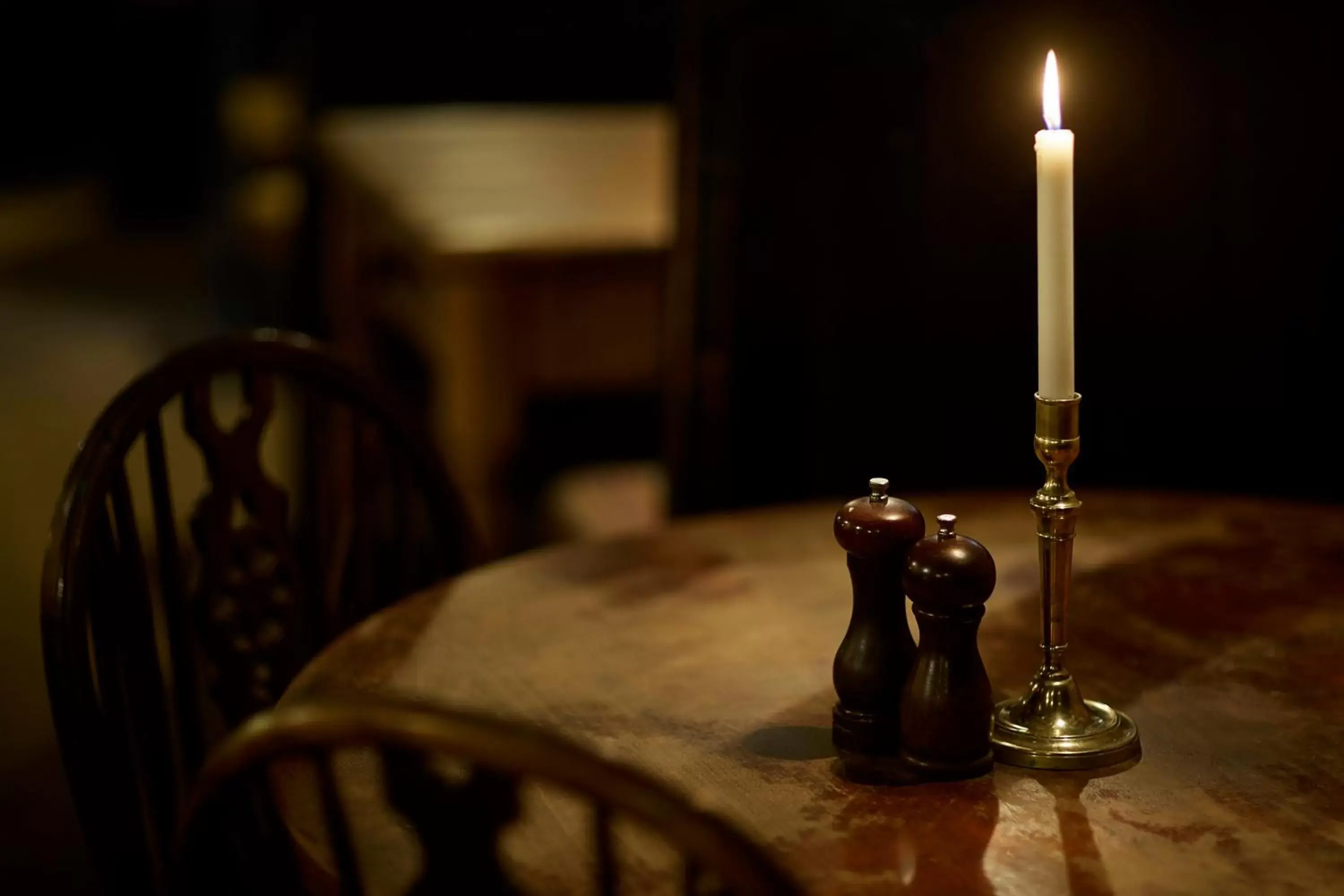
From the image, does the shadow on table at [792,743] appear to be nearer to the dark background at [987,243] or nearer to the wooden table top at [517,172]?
the dark background at [987,243]

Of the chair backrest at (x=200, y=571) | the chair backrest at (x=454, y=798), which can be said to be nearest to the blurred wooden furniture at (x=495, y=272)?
the chair backrest at (x=200, y=571)

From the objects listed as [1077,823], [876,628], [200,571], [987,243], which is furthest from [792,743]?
[987,243]

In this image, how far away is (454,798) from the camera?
0.70m

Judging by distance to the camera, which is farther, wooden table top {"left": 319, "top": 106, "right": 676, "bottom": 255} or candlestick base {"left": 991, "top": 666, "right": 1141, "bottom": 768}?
wooden table top {"left": 319, "top": 106, "right": 676, "bottom": 255}

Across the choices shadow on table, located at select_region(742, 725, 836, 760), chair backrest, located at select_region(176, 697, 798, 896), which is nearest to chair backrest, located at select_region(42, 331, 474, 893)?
chair backrest, located at select_region(176, 697, 798, 896)

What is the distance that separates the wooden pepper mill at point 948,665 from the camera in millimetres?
966

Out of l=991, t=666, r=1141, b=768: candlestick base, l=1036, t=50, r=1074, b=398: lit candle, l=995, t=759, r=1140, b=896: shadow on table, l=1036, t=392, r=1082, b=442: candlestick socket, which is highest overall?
l=1036, t=50, r=1074, b=398: lit candle

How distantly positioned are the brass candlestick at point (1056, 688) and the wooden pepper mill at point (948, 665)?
0.14 feet

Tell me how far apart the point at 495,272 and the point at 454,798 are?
275 centimetres

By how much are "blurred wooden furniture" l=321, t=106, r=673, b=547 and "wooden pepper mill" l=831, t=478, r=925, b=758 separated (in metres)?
2.15

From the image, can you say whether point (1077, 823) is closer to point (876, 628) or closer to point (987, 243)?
point (876, 628)

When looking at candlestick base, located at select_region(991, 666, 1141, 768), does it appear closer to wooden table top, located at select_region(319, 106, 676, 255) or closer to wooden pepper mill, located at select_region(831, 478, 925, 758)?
wooden pepper mill, located at select_region(831, 478, 925, 758)

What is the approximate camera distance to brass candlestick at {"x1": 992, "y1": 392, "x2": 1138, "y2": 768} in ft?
3.39

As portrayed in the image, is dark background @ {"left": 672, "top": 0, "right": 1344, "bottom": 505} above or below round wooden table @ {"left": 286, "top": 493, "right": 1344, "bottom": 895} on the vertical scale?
above
